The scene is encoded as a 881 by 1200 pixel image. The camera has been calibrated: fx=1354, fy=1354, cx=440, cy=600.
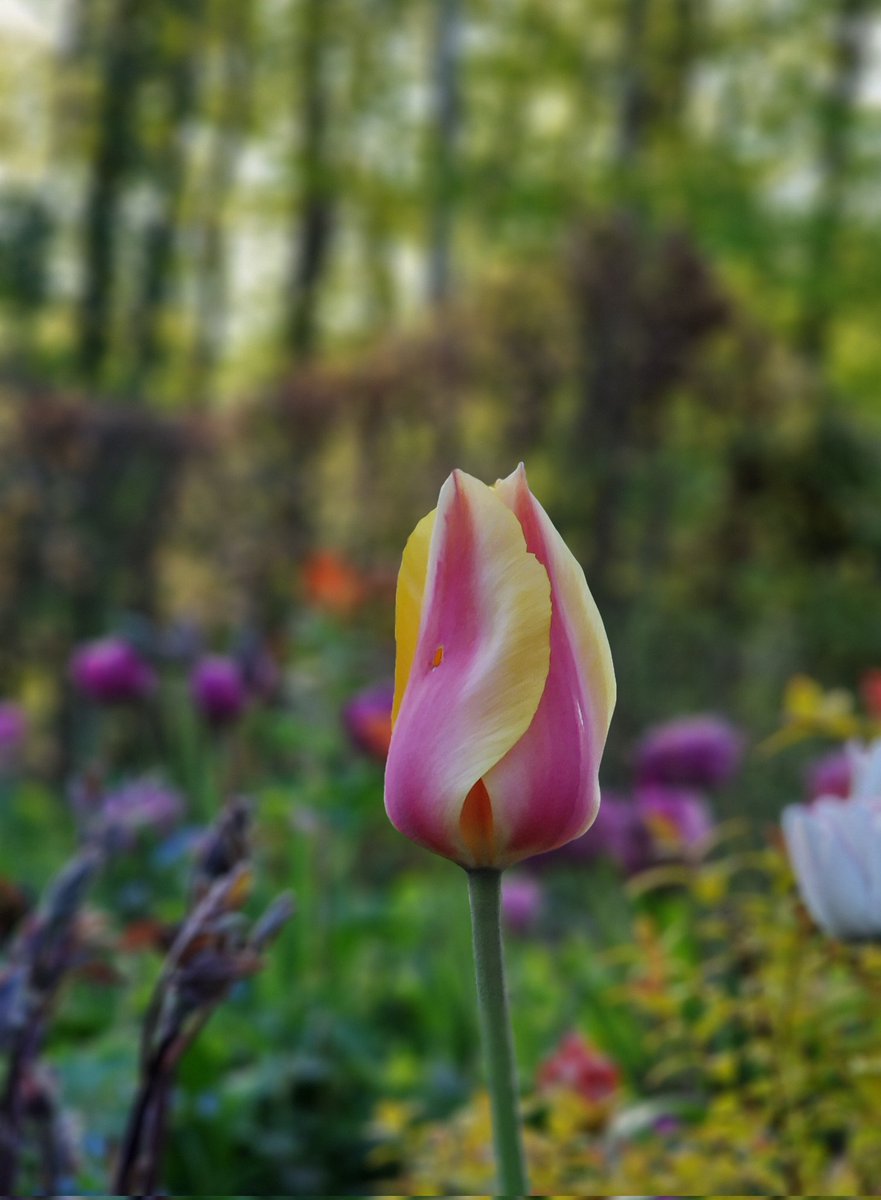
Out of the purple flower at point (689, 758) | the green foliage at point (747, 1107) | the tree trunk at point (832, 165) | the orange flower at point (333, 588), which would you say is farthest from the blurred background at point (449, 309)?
the green foliage at point (747, 1107)

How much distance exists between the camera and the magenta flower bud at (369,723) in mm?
2361

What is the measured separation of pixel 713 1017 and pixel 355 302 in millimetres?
15508

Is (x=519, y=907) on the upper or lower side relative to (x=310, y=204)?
lower

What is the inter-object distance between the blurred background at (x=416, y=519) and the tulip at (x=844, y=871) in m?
0.30

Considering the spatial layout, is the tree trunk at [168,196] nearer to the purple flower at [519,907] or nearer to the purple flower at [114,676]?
the purple flower at [114,676]

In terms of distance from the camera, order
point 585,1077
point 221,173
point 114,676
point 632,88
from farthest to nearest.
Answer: point 221,173, point 632,88, point 114,676, point 585,1077

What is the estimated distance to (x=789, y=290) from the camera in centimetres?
1005

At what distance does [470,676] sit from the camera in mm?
545

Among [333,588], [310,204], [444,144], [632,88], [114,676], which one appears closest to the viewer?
[114,676]

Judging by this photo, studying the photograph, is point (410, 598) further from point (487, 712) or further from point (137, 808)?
point (137, 808)

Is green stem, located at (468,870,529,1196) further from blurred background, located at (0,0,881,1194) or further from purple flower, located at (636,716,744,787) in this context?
purple flower, located at (636,716,744,787)

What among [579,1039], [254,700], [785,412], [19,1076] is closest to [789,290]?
[785,412]

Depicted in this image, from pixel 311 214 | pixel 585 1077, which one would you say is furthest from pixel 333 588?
pixel 311 214

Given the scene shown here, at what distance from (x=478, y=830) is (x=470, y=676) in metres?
0.06
